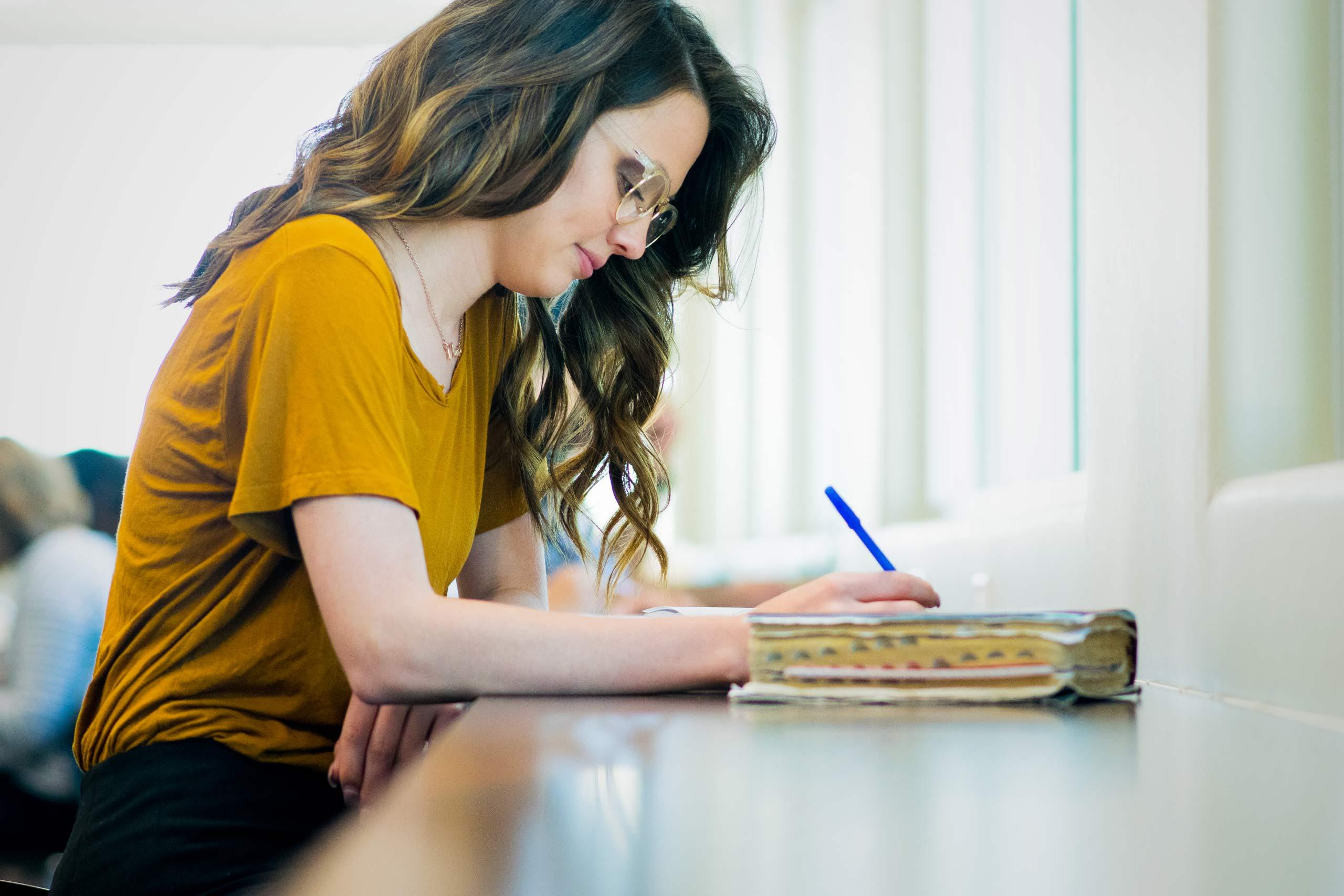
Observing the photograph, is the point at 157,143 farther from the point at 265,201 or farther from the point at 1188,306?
the point at 1188,306

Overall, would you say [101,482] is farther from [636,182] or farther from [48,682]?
[636,182]

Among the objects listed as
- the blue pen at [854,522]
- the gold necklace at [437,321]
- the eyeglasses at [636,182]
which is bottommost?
the blue pen at [854,522]

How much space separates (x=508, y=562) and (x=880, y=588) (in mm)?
650

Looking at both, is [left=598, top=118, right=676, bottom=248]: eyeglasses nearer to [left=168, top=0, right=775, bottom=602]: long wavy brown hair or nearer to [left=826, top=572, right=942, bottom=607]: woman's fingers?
[left=168, top=0, right=775, bottom=602]: long wavy brown hair

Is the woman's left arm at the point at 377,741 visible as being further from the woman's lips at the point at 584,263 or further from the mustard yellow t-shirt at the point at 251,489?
the woman's lips at the point at 584,263

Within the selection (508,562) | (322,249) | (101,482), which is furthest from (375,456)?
(101,482)

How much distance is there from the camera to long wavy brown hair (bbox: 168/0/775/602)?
1.01 metres

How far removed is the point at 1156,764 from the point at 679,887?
0.96 ft

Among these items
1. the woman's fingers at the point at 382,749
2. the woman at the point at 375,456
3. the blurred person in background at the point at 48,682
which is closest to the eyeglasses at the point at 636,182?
the woman at the point at 375,456

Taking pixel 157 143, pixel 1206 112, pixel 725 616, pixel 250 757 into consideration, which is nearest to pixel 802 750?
pixel 725 616

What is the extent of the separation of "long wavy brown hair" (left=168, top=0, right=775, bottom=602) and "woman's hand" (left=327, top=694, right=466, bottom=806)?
409 mm

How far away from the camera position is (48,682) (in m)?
2.52

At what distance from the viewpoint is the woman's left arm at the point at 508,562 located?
133cm

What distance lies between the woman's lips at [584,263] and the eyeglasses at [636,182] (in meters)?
0.05
